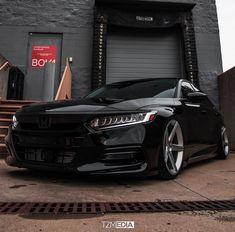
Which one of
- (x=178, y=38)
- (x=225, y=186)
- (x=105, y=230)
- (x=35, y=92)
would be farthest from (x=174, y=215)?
(x=178, y=38)

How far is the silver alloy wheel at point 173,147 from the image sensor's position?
3525 mm

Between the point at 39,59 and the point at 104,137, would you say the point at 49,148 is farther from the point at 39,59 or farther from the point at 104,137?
the point at 39,59

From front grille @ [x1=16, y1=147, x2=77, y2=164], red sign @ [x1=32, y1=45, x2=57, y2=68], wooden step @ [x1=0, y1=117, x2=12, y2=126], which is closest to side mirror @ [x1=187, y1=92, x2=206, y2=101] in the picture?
front grille @ [x1=16, y1=147, x2=77, y2=164]

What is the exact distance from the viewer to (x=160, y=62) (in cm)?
1182

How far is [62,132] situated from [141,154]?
2.54 feet

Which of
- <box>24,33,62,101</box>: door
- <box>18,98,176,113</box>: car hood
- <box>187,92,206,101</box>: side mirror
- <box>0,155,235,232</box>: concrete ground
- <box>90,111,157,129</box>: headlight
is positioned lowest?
<box>0,155,235,232</box>: concrete ground

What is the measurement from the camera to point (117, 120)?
311cm

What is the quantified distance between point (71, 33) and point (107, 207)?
9.99 metres

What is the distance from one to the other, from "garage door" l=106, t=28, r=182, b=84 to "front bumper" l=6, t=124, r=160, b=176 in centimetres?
847

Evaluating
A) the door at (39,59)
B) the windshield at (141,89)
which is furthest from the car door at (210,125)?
the door at (39,59)

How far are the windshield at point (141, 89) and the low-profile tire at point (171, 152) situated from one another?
467 millimetres

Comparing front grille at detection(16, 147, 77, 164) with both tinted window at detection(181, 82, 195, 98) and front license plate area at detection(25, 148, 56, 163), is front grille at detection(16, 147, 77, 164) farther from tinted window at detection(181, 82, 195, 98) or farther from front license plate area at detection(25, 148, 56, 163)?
tinted window at detection(181, 82, 195, 98)

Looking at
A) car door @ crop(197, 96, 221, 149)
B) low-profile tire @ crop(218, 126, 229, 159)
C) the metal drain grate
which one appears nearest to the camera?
the metal drain grate

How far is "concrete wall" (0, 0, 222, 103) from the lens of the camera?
11.3 meters
